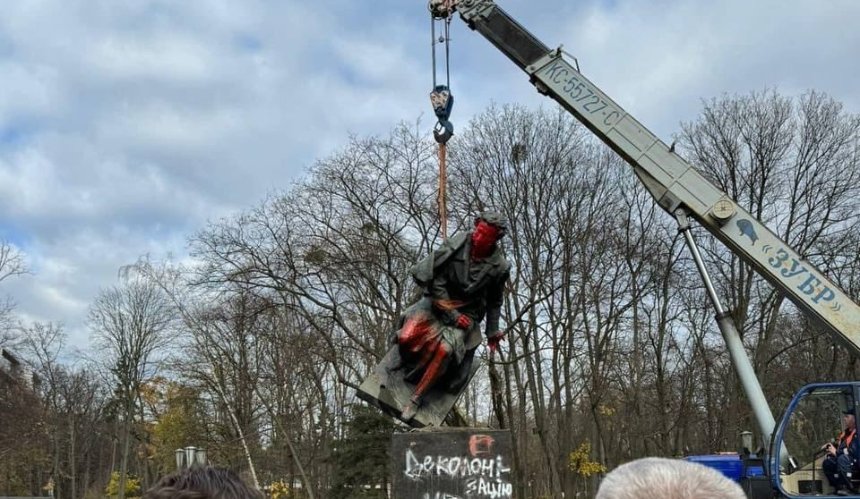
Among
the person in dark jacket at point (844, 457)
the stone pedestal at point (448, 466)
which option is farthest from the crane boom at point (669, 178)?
the stone pedestal at point (448, 466)

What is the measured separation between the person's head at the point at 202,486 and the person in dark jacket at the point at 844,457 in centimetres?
758

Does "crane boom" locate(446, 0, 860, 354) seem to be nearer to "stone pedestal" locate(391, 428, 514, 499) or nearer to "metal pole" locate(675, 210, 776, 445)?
"metal pole" locate(675, 210, 776, 445)

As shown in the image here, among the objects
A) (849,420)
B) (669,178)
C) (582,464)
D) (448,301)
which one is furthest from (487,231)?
(582,464)

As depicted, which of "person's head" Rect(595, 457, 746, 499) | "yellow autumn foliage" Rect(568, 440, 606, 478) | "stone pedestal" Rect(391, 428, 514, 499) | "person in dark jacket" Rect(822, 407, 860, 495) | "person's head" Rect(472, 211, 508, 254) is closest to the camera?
"person's head" Rect(595, 457, 746, 499)

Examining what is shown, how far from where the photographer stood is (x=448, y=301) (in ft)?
21.0

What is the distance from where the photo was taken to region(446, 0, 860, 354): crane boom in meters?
8.23

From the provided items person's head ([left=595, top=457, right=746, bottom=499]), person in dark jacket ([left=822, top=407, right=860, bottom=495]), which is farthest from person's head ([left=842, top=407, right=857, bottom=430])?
person's head ([left=595, top=457, right=746, bottom=499])

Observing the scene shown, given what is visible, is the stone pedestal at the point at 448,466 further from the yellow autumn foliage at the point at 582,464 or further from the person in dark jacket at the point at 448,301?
the yellow autumn foliage at the point at 582,464

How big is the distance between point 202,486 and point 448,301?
4.90m

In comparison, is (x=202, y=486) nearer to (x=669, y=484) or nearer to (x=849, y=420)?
(x=669, y=484)

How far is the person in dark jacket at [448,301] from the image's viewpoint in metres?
6.30

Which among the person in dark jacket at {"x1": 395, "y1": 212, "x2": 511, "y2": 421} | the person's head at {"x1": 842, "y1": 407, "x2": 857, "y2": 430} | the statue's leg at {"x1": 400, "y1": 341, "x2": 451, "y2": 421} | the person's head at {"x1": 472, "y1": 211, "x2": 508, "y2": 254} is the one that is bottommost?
the person's head at {"x1": 842, "y1": 407, "x2": 857, "y2": 430}

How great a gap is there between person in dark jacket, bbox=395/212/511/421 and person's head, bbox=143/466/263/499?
471 cm

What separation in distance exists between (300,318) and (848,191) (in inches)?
653
